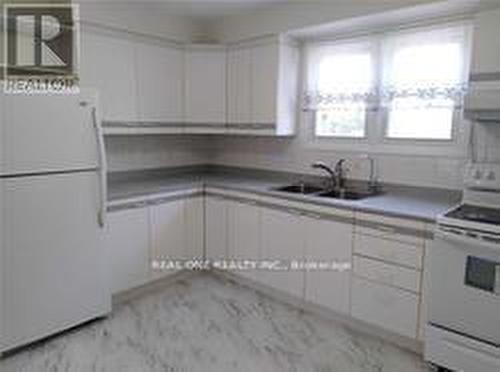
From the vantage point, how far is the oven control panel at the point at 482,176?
8.21ft

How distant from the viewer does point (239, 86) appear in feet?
12.4

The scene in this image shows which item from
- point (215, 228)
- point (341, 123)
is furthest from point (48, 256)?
point (341, 123)

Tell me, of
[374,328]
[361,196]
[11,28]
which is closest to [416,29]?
[361,196]

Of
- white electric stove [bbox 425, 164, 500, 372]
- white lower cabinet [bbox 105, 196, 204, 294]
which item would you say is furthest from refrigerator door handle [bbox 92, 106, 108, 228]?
white electric stove [bbox 425, 164, 500, 372]

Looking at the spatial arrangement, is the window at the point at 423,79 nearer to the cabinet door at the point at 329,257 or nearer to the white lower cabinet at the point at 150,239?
the cabinet door at the point at 329,257

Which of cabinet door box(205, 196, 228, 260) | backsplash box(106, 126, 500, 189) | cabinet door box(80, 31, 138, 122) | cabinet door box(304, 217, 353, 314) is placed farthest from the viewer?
cabinet door box(205, 196, 228, 260)

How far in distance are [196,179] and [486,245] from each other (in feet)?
8.27

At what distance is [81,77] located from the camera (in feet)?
10.1

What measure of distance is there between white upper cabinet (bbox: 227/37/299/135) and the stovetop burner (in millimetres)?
1676

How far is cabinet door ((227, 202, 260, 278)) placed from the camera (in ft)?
11.0

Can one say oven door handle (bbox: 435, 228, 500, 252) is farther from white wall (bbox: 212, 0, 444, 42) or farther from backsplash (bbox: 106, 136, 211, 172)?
backsplash (bbox: 106, 136, 211, 172)

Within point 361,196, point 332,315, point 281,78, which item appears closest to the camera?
point 332,315

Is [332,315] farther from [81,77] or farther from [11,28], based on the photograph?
[11,28]

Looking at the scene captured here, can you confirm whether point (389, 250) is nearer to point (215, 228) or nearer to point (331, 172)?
point (331, 172)
